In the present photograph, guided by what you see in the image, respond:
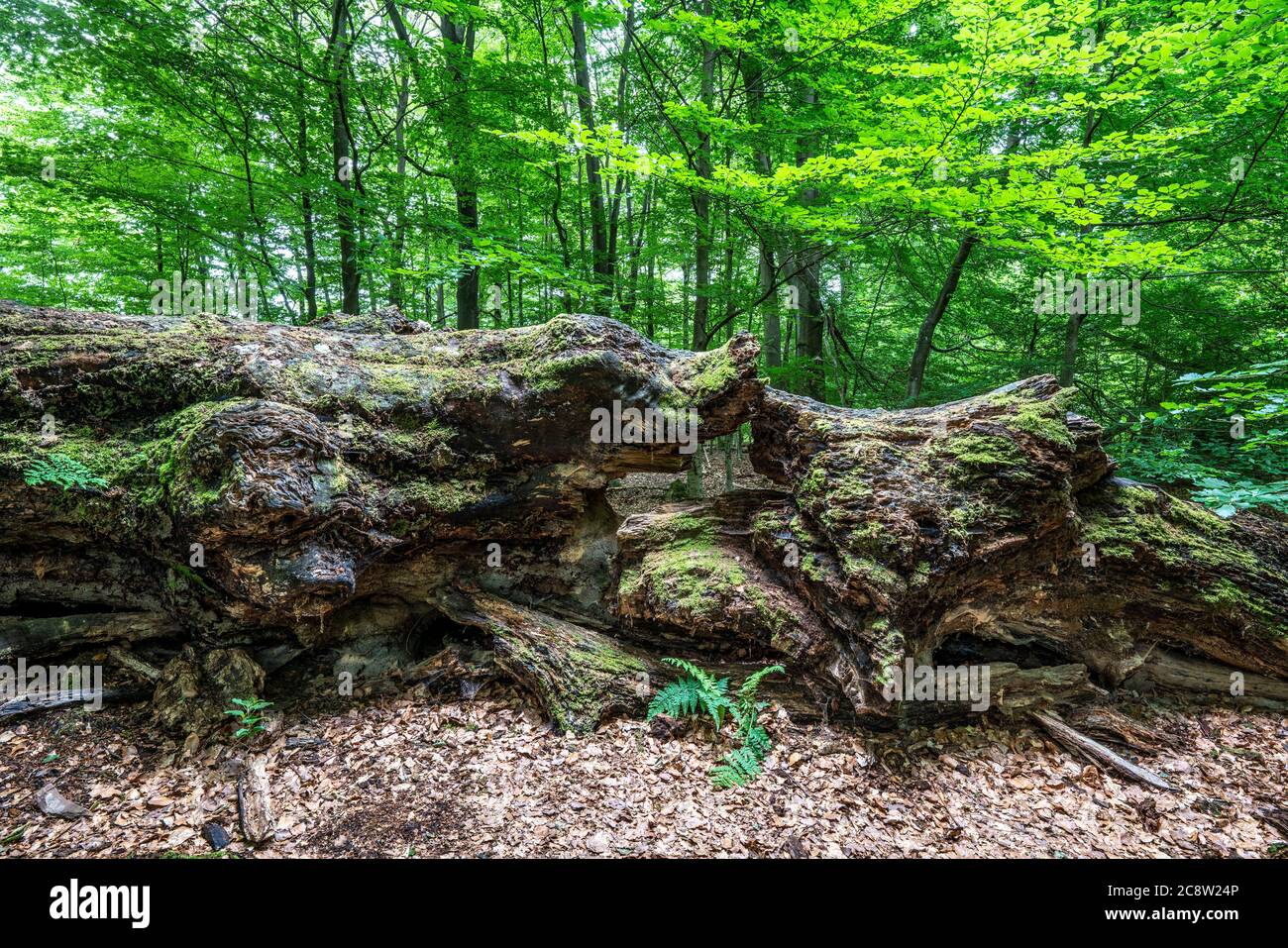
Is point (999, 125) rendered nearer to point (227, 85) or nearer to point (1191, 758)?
point (1191, 758)

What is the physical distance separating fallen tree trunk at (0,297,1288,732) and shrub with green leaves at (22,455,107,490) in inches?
0.8

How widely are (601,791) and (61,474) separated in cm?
435

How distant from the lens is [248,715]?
3.82 m

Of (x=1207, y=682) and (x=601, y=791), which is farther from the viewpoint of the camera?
(x=1207, y=682)

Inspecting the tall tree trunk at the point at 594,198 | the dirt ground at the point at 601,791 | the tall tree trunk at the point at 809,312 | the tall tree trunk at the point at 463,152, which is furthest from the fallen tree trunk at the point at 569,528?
the tall tree trunk at the point at 809,312

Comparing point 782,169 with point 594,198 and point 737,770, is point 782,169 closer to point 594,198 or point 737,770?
point 594,198

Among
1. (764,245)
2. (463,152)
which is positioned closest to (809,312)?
(764,245)

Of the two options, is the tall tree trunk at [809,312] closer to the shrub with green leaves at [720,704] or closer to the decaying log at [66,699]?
the shrub with green leaves at [720,704]

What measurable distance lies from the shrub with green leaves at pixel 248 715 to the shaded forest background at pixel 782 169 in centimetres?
504

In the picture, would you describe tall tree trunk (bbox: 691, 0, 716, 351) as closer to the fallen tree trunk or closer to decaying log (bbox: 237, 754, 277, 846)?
the fallen tree trunk

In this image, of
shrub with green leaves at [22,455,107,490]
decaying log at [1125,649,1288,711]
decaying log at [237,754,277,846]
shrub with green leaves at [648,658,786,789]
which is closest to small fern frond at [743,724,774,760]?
shrub with green leaves at [648,658,786,789]

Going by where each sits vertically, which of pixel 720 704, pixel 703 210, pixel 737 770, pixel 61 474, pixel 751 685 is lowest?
pixel 737 770

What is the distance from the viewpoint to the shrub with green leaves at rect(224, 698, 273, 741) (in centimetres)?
372

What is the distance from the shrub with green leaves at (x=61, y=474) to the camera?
3584 mm
